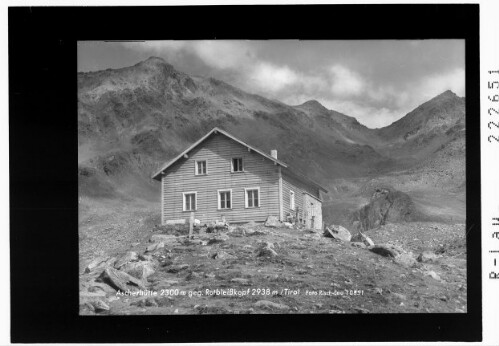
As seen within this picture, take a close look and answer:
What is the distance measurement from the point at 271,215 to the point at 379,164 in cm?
310

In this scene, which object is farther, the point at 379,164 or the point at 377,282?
the point at 379,164

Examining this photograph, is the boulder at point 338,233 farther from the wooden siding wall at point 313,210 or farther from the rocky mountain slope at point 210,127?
the rocky mountain slope at point 210,127

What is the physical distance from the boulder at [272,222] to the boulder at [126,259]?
10.9 ft

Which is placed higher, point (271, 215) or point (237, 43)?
point (237, 43)

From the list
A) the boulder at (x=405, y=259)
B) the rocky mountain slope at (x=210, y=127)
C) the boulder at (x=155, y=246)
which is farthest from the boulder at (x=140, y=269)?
the boulder at (x=405, y=259)

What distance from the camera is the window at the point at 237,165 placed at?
87.5 ft

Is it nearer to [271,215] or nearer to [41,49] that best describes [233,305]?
[271,215]

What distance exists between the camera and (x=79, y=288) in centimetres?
2527

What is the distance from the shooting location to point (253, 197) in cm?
2658

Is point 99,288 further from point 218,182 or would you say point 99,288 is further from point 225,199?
point 218,182

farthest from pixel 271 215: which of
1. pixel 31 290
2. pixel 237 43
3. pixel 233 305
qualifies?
pixel 31 290

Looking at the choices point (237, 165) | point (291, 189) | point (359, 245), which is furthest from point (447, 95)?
point (237, 165)

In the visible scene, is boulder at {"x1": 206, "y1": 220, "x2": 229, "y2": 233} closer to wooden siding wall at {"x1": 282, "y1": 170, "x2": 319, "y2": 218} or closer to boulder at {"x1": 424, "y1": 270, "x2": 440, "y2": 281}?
wooden siding wall at {"x1": 282, "y1": 170, "x2": 319, "y2": 218}

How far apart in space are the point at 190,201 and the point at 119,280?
2.75 m
